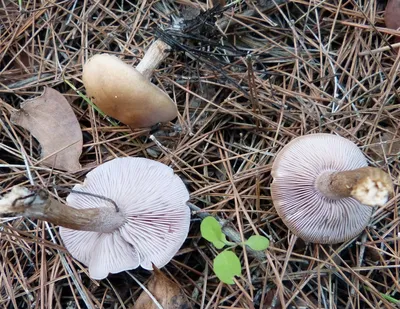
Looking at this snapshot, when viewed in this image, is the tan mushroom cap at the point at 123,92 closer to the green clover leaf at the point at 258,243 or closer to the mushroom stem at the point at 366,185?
the green clover leaf at the point at 258,243

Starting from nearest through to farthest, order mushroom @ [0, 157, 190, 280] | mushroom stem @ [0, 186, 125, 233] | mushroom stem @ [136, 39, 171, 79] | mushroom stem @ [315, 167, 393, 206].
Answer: mushroom stem @ [0, 186, 125, 233]
mushroom stem @ [315, 167, 393, 206]
mushroom @ [0, 157, 190, 280]
mushroom stem @ [136, 39, 171, 79]

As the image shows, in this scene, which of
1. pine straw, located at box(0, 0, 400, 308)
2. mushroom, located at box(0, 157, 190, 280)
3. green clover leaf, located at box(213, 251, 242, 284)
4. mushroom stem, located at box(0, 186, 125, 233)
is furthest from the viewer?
pine straw, located at box(0, 0, 400, 308)

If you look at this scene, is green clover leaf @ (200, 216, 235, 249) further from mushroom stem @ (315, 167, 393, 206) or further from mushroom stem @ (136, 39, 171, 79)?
mushroom stem @ (136, 39, 171, 79)

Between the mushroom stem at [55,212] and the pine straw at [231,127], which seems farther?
the pine straw at [231,127]

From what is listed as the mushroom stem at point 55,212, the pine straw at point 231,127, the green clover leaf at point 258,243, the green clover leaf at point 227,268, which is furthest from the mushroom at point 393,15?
the mushroom stem at point 55,212

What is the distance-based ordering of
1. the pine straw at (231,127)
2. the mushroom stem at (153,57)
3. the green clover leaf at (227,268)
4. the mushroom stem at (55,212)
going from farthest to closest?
the mushroom stem at (153,57) < the pine straw at (231,127) < the green clover leaf at (227,268) < the mushroom stem at (55,212)

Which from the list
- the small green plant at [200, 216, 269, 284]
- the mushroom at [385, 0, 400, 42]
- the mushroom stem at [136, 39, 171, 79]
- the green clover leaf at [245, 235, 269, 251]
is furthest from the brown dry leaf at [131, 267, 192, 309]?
the mushroom at [385, 0, 400, 42]

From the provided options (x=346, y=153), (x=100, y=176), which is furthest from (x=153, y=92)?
(x=346, y=153)
